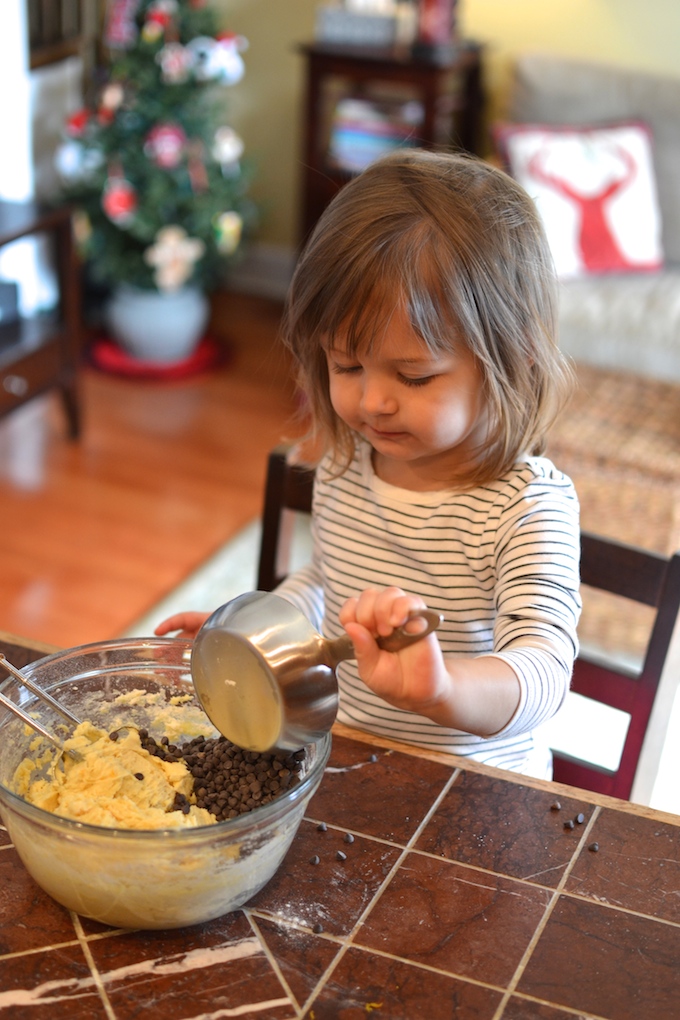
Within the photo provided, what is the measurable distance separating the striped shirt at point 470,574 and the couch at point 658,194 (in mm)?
1762

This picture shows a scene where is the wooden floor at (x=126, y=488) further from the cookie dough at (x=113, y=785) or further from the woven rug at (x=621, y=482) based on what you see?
the cookie dough at (x=113, y=785)

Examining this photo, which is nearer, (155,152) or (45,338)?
(45,338)

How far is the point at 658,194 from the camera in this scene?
127 inches

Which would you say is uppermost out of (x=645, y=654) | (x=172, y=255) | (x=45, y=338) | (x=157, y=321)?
(x=645, y=654)

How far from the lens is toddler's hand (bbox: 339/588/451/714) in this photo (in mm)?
773

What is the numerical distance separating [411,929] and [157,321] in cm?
302

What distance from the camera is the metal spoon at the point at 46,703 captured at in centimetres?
85

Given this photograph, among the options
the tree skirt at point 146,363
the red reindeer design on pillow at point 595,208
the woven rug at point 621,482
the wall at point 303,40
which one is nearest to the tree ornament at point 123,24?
the wall at point 303,40

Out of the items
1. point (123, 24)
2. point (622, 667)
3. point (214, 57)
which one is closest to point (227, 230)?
point (214, 57)

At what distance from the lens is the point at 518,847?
89 centimetres

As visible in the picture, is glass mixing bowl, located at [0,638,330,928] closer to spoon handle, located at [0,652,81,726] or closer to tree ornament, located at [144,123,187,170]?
spoon handle, located at [0,652,81,726]

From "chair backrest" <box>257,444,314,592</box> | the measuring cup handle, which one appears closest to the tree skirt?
"chair backrest" <box>257,444,314,592</box>

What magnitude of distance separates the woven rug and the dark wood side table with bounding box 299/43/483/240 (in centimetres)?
115

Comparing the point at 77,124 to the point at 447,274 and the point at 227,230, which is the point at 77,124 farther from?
the point at 447,274
